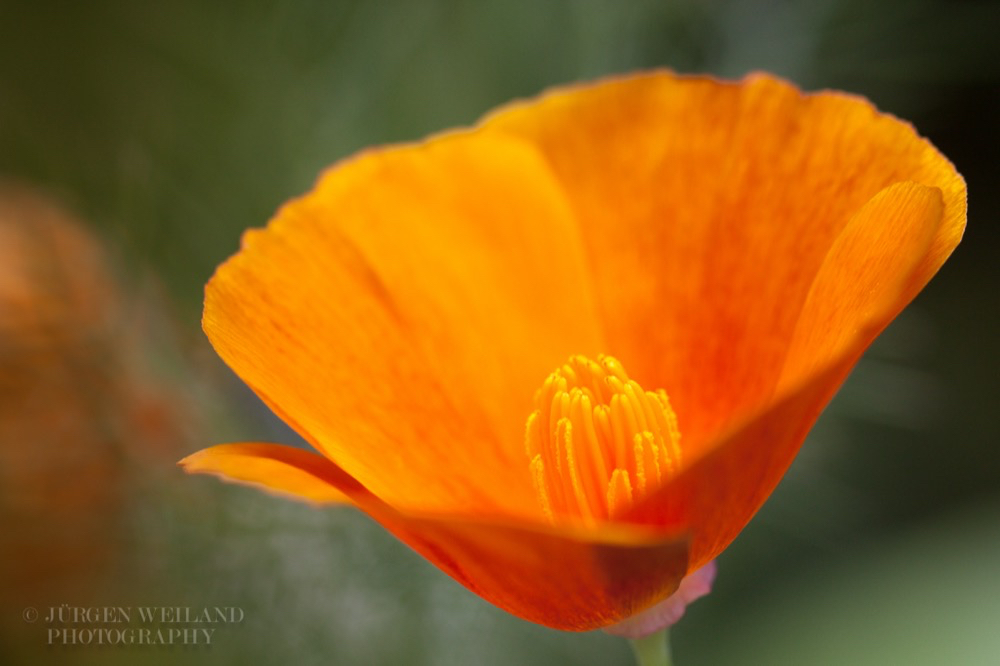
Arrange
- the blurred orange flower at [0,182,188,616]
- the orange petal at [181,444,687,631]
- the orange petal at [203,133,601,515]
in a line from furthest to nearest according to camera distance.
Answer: the blurred orange flower at [0,182,188,616] < the orange petal at [203,133,601,515] < the orange petal at [181,444,687,631]

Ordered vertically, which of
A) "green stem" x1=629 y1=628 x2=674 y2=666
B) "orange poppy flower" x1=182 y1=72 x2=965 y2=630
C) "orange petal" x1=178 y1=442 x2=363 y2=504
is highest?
"orange poppy flower" x1=182 y1=72 x2=965 y2=630

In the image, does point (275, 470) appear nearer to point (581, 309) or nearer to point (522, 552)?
point (522, 552)

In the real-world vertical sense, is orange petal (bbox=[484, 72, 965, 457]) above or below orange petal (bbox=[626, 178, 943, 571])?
above

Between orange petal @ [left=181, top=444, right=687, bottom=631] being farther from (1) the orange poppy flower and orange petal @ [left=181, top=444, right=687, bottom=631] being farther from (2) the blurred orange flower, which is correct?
(2) the blurred orange flower

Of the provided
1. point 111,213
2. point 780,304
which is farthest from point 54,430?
point 780,304

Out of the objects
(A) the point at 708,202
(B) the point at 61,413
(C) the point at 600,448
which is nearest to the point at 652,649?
(C) the point at 600,448

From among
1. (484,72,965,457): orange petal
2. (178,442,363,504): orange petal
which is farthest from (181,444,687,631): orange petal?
(484,72,965,457): orange petal

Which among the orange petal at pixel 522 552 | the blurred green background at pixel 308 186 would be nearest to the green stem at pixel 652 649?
the orange petal at pixel 522 552
